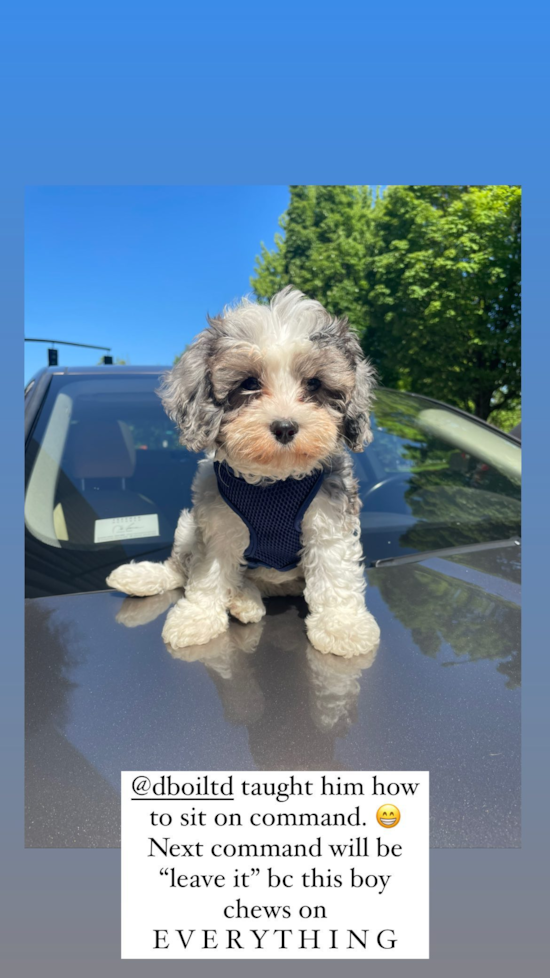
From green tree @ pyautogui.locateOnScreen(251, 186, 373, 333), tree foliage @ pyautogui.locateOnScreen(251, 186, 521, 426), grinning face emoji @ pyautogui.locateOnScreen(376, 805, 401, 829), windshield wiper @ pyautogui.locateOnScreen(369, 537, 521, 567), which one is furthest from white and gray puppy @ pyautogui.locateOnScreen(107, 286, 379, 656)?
green tree @ pyautogui.locateOnScreen(251, 186, 373, 333)

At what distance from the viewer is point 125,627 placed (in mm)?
2193

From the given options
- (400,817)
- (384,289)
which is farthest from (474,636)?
(384,289)

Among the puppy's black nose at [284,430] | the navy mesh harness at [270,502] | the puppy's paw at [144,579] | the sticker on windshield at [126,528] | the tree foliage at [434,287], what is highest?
the tree foliage at [434,287]

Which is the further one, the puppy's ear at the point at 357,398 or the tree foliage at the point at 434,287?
the tree foliage at the point at 434,287

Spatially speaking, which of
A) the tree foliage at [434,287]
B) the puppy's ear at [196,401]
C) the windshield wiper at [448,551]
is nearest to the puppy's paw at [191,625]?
the puppy's ear at [196,401]

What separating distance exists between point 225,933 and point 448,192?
1308cm

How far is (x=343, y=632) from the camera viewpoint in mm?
2082

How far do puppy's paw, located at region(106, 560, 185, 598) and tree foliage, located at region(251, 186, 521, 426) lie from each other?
5.30 metres

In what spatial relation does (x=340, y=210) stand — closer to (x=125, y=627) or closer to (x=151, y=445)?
(x=151, y=445)

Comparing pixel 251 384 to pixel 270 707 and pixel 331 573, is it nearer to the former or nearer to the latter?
pixel 331 573

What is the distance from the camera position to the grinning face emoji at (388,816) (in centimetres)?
150

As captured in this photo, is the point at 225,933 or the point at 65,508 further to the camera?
the point at 65,508

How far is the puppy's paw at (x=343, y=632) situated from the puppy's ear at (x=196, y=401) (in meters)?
0.75

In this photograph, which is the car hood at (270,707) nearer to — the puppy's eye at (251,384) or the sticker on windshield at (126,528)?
the sticker on windshield at (126,528)
